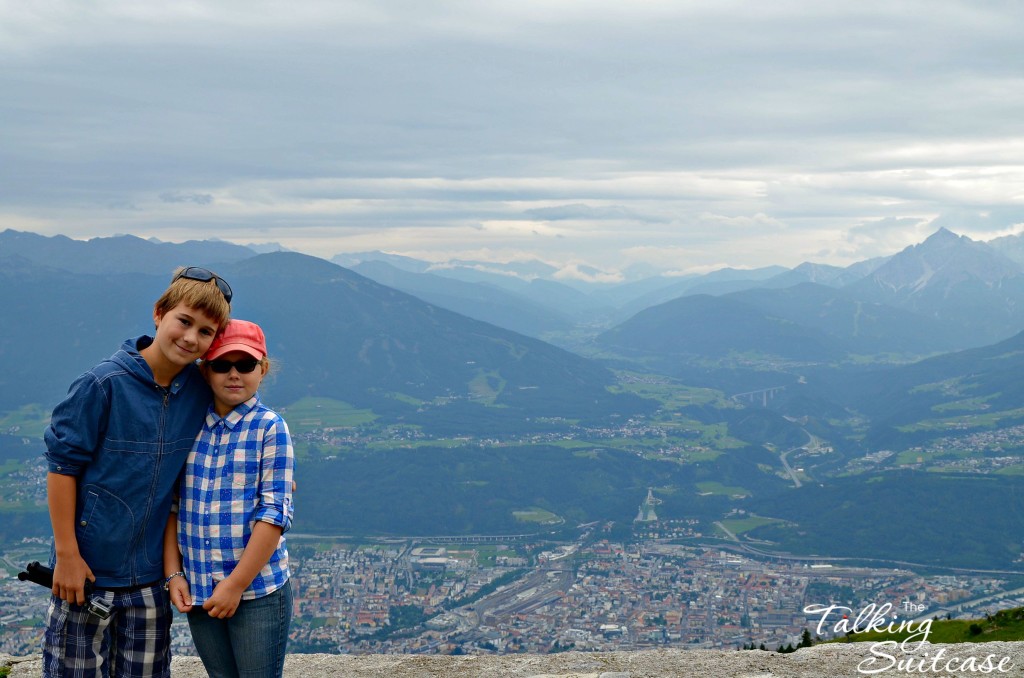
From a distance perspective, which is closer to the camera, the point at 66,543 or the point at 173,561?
the point at 66,543

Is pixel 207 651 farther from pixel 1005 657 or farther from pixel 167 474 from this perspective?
pixel 1005 657

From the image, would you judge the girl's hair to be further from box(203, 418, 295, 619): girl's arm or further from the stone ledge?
the stone ledge

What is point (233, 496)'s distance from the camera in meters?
5.91

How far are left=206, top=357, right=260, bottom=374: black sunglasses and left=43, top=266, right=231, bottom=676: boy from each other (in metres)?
0.12

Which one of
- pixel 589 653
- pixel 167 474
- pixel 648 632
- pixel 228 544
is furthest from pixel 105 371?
pixel 648 632

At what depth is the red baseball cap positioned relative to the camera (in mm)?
5914

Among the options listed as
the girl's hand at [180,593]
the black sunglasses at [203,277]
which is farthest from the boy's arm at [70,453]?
the black sunglasses at [203,277]

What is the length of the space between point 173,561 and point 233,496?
0.75m

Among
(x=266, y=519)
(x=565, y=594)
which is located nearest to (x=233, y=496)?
(x=266, y=519)

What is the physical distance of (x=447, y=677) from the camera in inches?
437

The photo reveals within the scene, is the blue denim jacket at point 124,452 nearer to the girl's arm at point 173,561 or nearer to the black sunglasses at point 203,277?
the girl's arm at point 173,561

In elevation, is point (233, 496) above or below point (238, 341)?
below

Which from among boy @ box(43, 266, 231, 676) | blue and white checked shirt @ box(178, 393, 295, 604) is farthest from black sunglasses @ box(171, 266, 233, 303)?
blue and white checked shirt @ box(178, 393, 295, 604)

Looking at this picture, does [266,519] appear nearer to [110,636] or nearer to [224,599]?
[224,599]
